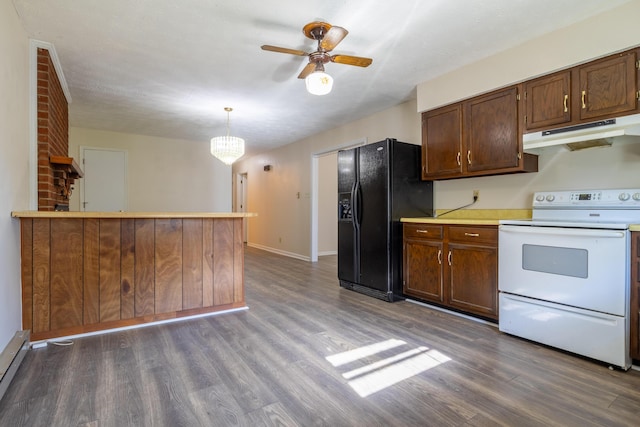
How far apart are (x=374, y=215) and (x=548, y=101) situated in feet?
6.01

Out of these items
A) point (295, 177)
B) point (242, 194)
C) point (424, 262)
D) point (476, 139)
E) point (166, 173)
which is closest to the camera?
point (476, 139)

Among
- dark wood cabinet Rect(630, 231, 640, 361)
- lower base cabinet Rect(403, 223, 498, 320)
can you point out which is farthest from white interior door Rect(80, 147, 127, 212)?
dark wood cabinet Rect(630, 231, 640, 361)

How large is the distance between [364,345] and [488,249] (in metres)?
1.32

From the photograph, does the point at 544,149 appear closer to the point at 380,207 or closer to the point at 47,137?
the point at 380,207

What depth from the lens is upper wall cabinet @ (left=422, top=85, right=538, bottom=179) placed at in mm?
2766

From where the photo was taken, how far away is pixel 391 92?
3834 mm

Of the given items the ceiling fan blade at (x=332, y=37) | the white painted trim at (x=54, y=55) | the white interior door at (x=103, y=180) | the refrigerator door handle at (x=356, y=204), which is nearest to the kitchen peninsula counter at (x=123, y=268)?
the refrigerator door handle at (x=356, y=204)

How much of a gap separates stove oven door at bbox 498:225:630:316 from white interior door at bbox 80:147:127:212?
19.9ft

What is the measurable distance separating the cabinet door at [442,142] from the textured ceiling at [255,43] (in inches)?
17.1

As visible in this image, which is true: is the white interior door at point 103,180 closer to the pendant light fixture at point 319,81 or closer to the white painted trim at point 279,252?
the white painted trim at point 279,252

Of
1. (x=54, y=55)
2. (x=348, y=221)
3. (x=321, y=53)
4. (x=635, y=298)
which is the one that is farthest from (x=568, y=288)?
(x=54, y=55)

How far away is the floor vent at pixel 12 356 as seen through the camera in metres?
1.70

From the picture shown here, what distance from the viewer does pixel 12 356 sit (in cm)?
186

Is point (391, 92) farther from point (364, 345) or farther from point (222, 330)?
point (222, 330)
